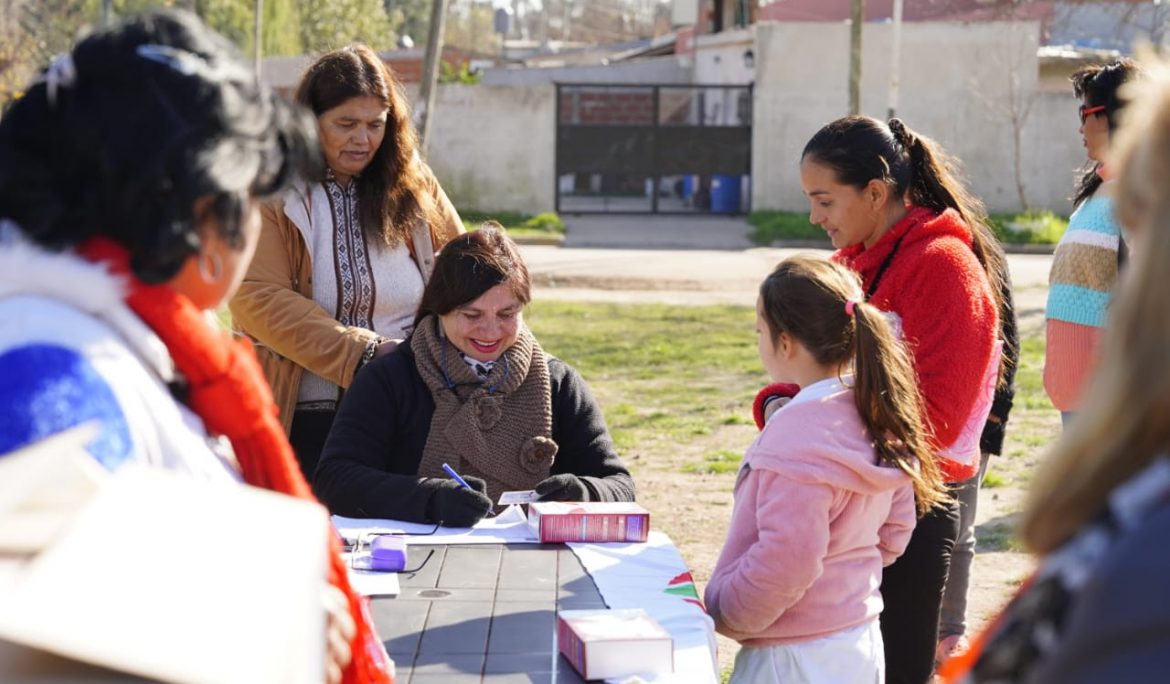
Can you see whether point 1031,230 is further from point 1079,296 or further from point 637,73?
point 1079,296

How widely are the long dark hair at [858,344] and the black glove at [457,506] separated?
791 mm

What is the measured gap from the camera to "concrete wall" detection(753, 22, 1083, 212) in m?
23.3

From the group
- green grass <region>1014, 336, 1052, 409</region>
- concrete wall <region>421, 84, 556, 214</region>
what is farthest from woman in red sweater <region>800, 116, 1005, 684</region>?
concrete wall <region>421, 84, 556, 214</region>

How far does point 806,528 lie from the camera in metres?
2.88

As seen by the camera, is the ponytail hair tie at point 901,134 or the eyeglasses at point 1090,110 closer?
the ponytail hair tie at point 901,134

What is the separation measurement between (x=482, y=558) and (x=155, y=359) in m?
1.50

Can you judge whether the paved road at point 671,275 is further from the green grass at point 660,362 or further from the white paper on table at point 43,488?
the white paper on table at point 43,488

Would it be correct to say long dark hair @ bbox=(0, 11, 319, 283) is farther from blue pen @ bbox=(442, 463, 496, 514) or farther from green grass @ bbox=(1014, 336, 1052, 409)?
green grass @ bbox=(1014, 336, 1052, 409)

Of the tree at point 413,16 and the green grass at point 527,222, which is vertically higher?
the tree at point 413,16

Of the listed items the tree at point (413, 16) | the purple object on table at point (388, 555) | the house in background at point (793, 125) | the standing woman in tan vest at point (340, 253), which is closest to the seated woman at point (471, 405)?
the standing woman in tan vest at point (340, 253)

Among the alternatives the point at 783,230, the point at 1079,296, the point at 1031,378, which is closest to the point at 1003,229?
the point at 783,230

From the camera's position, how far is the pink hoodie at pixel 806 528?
9.46 feet

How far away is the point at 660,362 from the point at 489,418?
7.33 meters

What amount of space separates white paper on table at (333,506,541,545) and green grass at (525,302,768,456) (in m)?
4.29
